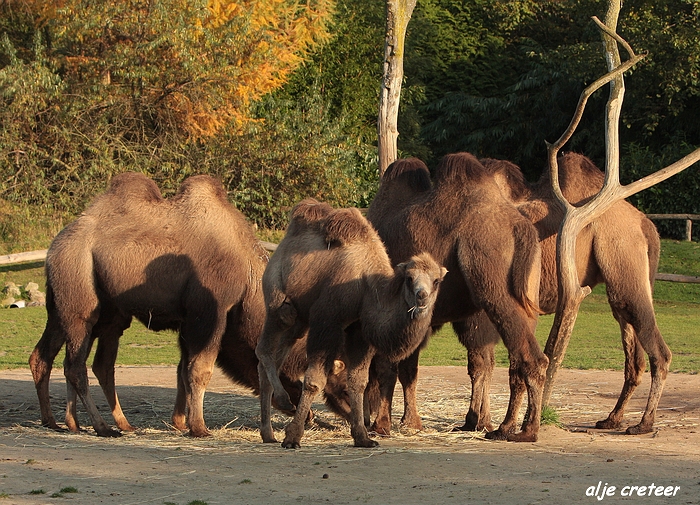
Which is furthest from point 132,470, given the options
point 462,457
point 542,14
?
point 542,14

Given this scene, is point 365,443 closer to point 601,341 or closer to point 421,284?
point 421,284

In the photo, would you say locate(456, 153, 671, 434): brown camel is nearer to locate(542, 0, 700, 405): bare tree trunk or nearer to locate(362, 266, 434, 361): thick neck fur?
locate(542, 0, 700, 405): bare tree trunk

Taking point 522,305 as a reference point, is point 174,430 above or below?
below

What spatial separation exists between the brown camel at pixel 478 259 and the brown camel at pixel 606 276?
21.2 inches

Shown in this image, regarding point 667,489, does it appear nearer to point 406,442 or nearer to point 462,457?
point 462,457

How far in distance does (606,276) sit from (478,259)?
147 centimetres

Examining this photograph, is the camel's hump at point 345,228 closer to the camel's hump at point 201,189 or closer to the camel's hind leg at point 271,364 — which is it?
the camel's hind leg at point 271,364

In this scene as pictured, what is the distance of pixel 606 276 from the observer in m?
9.32

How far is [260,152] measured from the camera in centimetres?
2506

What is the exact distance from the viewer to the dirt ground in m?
6.10

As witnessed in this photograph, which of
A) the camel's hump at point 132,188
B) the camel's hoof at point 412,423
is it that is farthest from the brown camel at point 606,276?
the camel's hump at point 132,188

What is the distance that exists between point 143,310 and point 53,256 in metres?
0.94

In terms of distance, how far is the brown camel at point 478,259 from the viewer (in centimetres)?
841

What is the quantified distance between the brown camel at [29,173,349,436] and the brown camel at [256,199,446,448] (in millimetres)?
669
